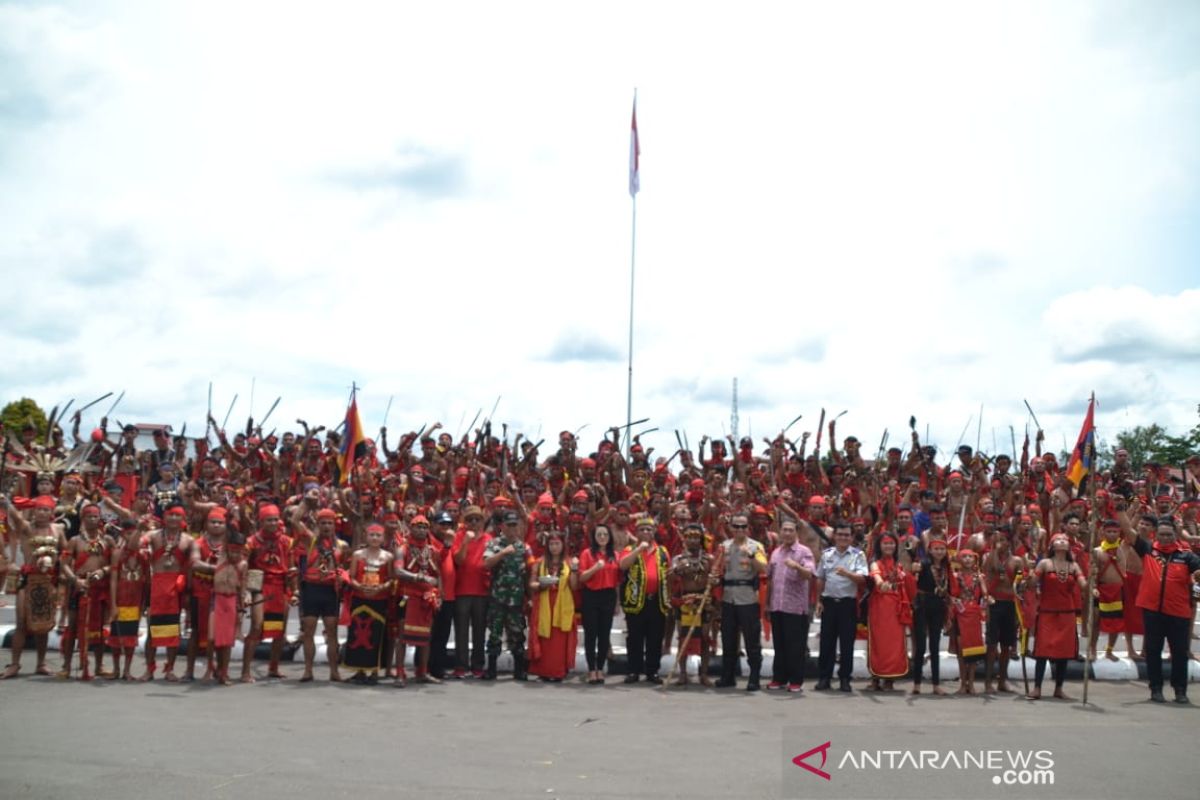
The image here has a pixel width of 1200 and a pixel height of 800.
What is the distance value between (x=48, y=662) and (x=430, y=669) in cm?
427

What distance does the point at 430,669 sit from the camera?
10938mm

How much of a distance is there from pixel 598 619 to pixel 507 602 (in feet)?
3.27

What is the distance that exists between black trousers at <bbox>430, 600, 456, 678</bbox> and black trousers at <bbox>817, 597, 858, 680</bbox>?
400cm

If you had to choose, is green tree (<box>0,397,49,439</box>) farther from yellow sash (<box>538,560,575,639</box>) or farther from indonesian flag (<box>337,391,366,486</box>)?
yellow sash (<box>538,560,575,639</box>)

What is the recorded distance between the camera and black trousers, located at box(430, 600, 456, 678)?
430 inches

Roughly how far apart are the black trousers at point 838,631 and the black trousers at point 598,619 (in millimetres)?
2264

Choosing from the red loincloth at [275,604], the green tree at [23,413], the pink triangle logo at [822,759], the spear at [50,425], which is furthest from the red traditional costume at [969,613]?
the green tree at [23,413]

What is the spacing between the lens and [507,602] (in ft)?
36.0

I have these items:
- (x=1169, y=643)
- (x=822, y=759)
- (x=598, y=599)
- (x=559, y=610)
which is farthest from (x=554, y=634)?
(x=1169, y=643)

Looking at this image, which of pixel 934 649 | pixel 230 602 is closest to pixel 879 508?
pixel 934 649

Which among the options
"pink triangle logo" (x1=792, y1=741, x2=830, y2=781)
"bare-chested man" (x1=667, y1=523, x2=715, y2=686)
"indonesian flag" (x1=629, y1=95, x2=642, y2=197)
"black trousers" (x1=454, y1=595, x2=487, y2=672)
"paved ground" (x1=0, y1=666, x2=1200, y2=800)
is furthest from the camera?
"indonesian flag" (x1=629, y1=95, x2=642, y2=197)

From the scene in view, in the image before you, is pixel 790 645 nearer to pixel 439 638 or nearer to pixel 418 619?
pixel 439 638

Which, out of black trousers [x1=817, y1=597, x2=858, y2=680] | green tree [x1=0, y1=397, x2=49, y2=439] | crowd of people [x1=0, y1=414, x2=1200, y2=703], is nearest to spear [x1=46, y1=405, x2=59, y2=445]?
crowd of people [x1=0, y1=414, x2=1200, y2=703]

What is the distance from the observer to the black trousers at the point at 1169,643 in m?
10.1
